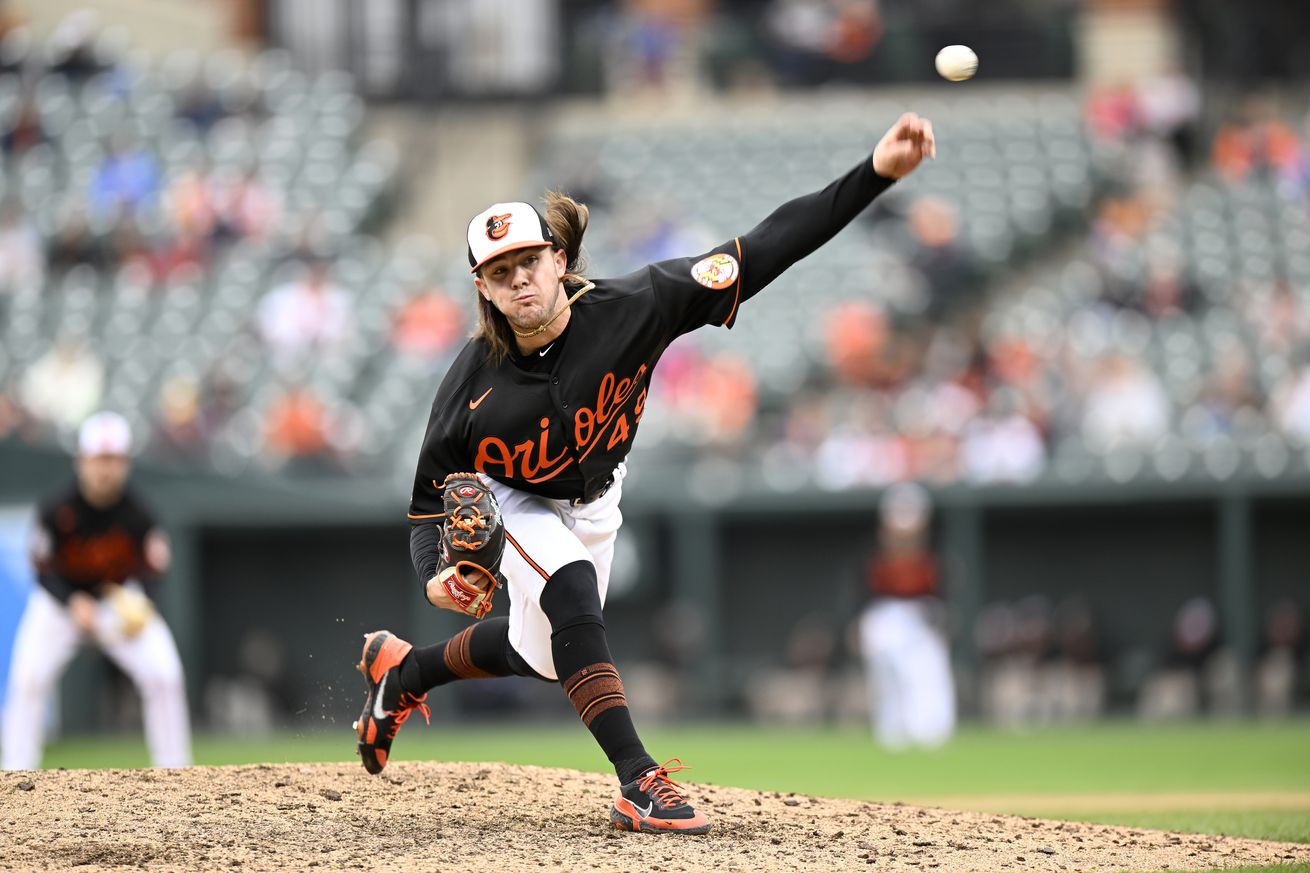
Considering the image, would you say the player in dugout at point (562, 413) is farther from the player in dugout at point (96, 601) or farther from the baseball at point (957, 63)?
the player in dugout at point (96, 601)

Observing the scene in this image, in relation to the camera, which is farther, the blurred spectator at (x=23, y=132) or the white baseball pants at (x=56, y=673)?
the blurred spectator at (x=23, y=132)

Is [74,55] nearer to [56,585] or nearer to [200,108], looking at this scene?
[200,108]

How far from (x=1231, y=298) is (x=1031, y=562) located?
308 cm

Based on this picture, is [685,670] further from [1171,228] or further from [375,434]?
[1171,228]

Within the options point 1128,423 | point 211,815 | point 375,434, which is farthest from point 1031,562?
point 211,815

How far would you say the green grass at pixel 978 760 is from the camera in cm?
756

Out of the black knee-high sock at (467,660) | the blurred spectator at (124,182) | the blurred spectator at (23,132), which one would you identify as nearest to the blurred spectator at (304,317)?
the blurred spectator at (124,182)

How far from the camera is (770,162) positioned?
58.0 feet

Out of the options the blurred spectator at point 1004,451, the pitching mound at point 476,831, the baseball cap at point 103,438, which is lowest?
the pitching mound at point 476,831

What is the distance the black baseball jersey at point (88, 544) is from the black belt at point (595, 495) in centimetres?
404

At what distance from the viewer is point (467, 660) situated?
18.2 ft

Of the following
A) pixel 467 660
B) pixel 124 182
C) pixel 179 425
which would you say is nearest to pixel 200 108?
pixel 124 182

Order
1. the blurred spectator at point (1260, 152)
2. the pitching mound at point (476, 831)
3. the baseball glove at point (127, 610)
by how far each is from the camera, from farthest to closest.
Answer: the blurred spectator at point (1260, 152)
the baseball glove at point (127, 610)
the pitching mound at point (476, 831)

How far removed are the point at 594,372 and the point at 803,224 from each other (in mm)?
712
